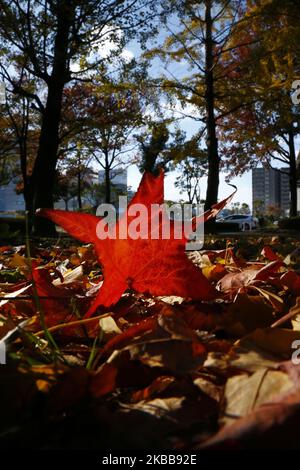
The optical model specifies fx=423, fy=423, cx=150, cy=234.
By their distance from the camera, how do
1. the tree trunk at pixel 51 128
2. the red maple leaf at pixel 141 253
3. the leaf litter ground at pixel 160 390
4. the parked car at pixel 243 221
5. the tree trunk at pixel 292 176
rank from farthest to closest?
the parked car at pixel 243 221, the tree trunk at pixel 292 176, the tree trunk at pixel 51 128, the red maple leaf at pixel 141 253, the leaf litter ground at pixel 160 390

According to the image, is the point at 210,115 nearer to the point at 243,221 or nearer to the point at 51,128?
the point at 51,128

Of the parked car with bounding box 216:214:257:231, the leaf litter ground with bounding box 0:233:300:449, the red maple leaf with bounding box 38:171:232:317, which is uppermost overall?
the parked car with bounding box 216:214:257:231

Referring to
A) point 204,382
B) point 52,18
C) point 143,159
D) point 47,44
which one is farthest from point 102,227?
point 143,159

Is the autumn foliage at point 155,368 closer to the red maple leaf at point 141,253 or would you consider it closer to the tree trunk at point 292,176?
the red maple leaf at point 141,253

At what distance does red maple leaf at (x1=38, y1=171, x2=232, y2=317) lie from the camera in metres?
0.54

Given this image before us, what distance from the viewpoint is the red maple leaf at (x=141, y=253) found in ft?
1.79

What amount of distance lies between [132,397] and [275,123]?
59.6 ft

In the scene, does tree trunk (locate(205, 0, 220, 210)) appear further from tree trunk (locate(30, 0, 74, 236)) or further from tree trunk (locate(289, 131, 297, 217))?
tree trunk (locate(289, 131, 297, 217))

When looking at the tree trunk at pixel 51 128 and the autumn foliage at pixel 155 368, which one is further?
the tree trunk at pixel 51 128

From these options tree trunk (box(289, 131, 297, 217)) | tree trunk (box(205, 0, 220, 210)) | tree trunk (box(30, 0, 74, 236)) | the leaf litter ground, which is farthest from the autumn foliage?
tree trunk (box(289, 131, 297, 217))

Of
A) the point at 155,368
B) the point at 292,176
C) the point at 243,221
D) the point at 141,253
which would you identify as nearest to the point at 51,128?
the point at 141,253

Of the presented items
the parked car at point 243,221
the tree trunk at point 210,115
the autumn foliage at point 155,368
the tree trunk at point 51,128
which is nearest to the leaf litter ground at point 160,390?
the autumn foliage at point 155,368
